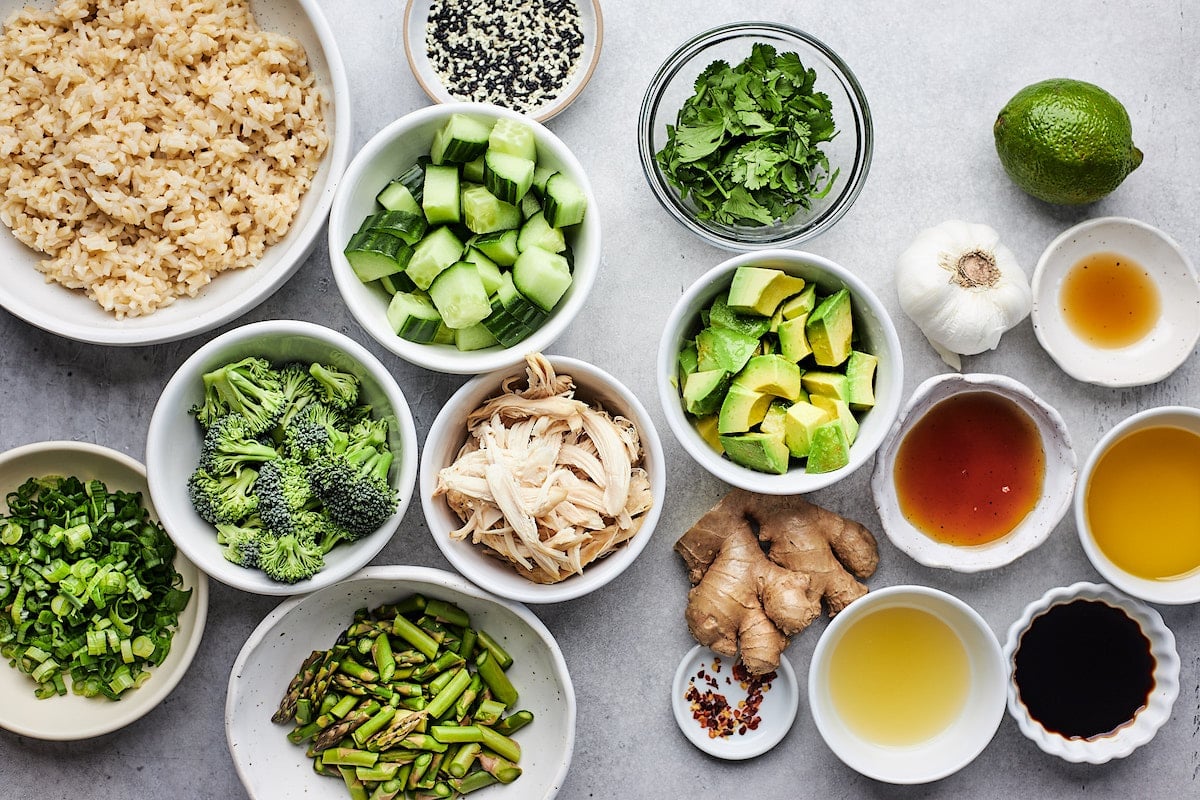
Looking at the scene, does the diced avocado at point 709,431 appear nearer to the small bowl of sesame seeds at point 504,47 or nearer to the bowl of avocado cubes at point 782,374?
the bowl of avocado cubes at point 782,374

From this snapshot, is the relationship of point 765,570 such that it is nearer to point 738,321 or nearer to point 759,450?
point 759,450

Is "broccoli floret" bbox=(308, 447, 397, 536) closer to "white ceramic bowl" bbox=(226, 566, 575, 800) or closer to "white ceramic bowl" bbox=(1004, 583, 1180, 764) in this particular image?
"white ceramic bowl" bbox=(226, 566, 575, 800)

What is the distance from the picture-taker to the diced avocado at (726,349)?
2.16 meters

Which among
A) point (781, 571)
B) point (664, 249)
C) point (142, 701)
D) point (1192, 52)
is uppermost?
point (1192, 52)

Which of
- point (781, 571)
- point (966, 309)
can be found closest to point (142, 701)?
point (781, 571)

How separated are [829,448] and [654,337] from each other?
649 mm

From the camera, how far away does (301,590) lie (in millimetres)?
2188

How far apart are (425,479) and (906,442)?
134 cm

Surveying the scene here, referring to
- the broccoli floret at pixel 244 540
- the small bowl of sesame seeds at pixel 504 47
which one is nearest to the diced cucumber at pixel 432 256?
the small bowl of sesame seeds at pixel 504 47

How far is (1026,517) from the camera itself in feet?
8.09

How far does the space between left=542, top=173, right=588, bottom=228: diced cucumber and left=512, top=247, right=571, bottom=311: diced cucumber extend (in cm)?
9

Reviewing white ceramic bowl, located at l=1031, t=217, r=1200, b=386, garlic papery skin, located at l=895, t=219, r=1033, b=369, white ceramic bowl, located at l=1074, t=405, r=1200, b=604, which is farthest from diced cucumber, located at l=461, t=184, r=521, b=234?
white ceramic bowl, located at l=1074, t=405, r=1200, b=604

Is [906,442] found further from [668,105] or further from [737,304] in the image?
[668,105]

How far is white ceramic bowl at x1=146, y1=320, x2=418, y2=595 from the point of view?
6.99ft
